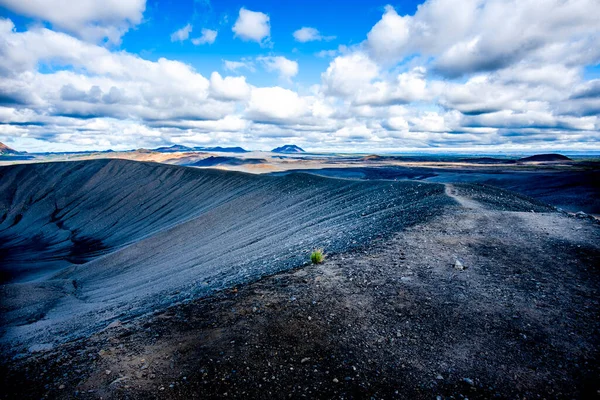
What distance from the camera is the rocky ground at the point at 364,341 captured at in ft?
16.7

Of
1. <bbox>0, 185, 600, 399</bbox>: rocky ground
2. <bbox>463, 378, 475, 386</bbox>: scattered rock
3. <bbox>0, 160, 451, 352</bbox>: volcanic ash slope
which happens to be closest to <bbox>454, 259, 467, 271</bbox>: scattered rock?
<bbox>0, 185, 600, 399</bbox>: rocky ground

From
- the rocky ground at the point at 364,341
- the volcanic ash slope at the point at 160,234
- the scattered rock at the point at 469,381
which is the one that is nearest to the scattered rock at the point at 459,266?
the rocky ground at the point at 364,341

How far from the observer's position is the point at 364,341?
6035 mm

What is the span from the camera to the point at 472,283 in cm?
821

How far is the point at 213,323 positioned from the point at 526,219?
13150 millimetres

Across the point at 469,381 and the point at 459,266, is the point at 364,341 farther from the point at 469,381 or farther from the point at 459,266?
the point at 459,266

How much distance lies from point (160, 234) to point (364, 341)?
97.4 feet

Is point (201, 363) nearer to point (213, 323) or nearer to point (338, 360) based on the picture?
point (213, 323)

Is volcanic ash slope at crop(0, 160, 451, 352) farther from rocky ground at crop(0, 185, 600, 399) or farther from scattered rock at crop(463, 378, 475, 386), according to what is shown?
scattered rock at crop(463, 378, 475, 386)

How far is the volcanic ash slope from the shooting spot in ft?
43.9

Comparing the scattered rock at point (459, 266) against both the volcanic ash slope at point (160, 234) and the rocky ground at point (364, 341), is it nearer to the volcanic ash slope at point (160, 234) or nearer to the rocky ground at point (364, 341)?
the rocky ground at point (364, 341)

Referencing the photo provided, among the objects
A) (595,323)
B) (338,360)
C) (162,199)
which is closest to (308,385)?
(338,360)

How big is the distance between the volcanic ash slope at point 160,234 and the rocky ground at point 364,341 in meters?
3.45

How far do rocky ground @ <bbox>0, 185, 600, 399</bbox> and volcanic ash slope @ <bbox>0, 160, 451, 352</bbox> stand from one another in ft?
11.3
